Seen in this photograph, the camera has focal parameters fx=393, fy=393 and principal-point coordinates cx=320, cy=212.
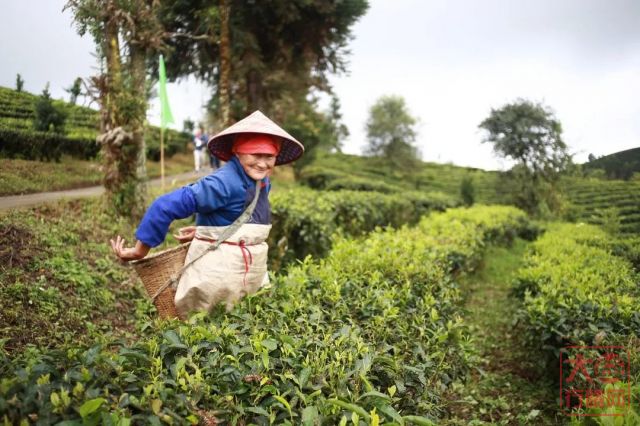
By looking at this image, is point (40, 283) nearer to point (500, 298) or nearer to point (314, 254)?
point (314, 254)

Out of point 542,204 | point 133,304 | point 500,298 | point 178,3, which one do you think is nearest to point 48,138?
point 133,304

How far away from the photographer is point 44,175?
391cm

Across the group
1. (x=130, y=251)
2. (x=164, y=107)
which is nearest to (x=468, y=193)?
(x=164, y=107)

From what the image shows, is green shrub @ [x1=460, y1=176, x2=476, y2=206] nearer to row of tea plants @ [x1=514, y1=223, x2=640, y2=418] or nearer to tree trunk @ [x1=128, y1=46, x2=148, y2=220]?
row of tea plants @ [x1=514, y1=223, x2=640, y2=418]

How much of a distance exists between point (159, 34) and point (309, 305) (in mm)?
6487

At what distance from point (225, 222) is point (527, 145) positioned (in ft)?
58.6

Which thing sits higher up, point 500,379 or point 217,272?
point 217,272

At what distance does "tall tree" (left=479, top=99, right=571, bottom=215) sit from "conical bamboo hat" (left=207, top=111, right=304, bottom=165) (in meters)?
15.2

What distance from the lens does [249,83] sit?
13586 mm

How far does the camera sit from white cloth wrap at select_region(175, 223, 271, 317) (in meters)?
2.44

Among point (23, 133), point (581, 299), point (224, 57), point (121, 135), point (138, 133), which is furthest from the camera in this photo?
point (224, 57)

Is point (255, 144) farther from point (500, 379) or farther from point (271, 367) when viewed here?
point (500, 379)

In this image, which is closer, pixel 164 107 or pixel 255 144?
pixel 255 144

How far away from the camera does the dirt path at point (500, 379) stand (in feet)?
11.2
